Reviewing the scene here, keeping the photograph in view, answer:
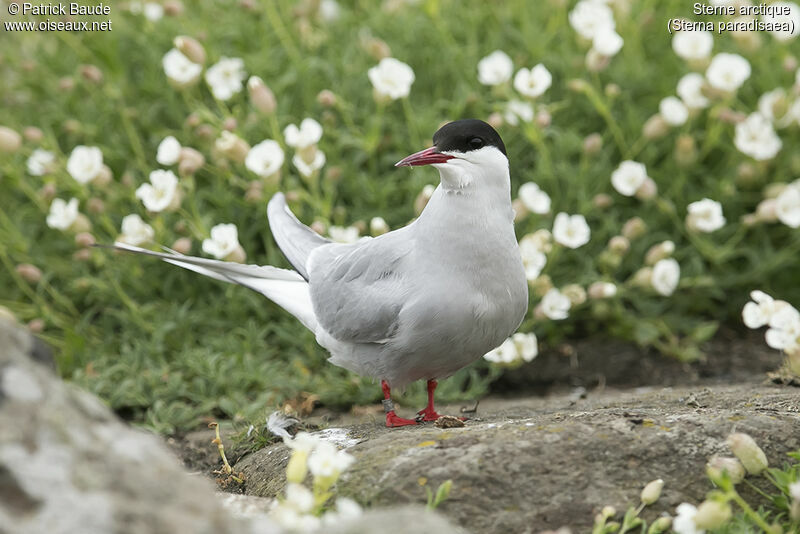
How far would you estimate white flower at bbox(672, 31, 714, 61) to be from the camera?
435 cm

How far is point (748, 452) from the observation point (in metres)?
2.17

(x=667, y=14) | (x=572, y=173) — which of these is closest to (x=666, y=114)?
(x=572, y=173)

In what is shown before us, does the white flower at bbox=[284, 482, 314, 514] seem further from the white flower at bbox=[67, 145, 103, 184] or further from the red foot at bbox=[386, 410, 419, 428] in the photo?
the white flower at bbox=[67, 145, 103, 184]

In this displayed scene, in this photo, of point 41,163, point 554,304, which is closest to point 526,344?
point 554,304

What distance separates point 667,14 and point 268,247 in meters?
2.69

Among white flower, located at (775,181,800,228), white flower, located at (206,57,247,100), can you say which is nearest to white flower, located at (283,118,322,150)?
white flower, located at (206,57,247,100)

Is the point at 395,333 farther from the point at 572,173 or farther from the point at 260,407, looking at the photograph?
the point at 572,173

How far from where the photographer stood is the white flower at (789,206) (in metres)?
4.12

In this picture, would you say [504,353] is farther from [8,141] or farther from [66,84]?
[66,84]

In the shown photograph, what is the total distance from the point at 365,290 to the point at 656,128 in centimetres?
203

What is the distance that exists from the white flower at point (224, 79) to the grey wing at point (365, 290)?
153 centimetres

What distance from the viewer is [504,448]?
2.30m

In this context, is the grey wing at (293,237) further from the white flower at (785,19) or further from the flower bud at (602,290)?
the white flower at (785,19)

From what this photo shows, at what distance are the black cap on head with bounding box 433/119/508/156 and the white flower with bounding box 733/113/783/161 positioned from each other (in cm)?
199
